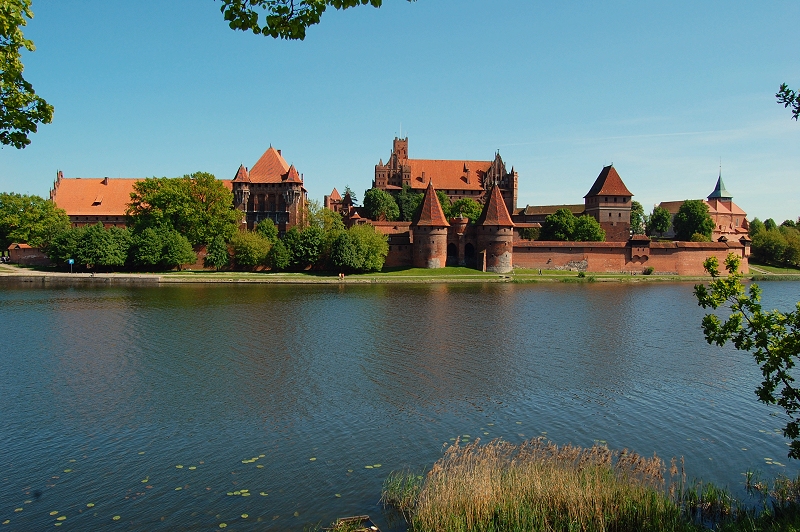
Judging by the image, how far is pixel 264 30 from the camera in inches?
205

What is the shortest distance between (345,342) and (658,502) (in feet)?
47.9

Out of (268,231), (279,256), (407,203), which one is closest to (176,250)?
(279,256)

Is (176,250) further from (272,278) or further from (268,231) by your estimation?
(272,278)

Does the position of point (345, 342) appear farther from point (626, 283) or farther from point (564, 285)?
point (626, 283)

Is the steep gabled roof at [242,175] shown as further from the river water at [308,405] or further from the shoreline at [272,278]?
the river water at [308,405]

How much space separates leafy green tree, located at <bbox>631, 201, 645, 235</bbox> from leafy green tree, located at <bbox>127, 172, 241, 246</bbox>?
55.5 meters

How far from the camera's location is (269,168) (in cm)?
6291

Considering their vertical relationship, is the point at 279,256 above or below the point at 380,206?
below

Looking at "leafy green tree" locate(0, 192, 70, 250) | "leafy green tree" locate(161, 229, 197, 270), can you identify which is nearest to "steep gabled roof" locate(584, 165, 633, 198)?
"leafy green tree" locate(161, 229, 197, 270)

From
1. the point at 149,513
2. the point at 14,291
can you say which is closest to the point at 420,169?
the point at 14,291

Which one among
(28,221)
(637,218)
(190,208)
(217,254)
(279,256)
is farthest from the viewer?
(637,218)

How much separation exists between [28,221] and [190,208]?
16.0 m

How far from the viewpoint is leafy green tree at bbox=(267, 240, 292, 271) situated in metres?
51.0

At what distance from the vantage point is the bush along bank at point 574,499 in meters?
7.80
